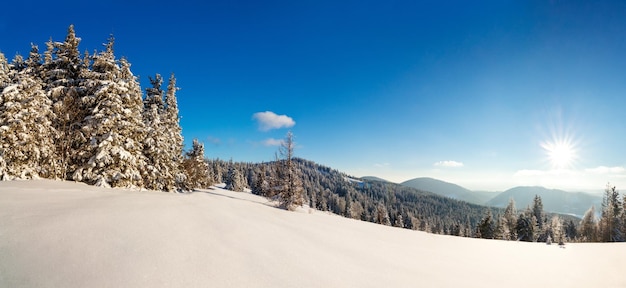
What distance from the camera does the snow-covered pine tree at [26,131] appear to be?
16.3 m

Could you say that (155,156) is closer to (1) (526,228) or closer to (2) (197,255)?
(2) (197,255)

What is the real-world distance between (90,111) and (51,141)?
3.26m

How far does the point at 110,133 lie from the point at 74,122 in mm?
4434

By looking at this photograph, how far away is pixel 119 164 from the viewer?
56.7 feet

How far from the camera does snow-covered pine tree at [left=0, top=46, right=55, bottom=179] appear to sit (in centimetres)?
1627

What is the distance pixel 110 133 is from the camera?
17.2 m

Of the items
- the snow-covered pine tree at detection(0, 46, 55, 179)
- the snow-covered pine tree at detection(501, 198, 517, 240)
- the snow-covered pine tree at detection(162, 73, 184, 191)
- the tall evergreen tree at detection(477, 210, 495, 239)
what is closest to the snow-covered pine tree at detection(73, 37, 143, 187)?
the snow-covered pine tree at detection(0, 46, 55, 179)

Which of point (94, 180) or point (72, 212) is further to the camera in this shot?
point (94, 180)

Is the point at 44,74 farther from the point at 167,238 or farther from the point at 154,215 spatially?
the point at 167,238

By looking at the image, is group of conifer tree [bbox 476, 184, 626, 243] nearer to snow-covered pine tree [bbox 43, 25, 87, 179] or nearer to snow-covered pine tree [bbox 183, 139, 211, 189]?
snow-covered pine tree [bbox 183, 139, 211, 189]

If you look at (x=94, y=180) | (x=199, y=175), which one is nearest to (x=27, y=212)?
(x=94, y=180)

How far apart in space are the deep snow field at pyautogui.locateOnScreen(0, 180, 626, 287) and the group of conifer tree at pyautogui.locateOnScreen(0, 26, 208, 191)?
10.8 meters

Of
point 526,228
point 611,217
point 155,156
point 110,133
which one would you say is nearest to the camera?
point 110,133

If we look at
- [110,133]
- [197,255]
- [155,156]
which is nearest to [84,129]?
[110,133]
